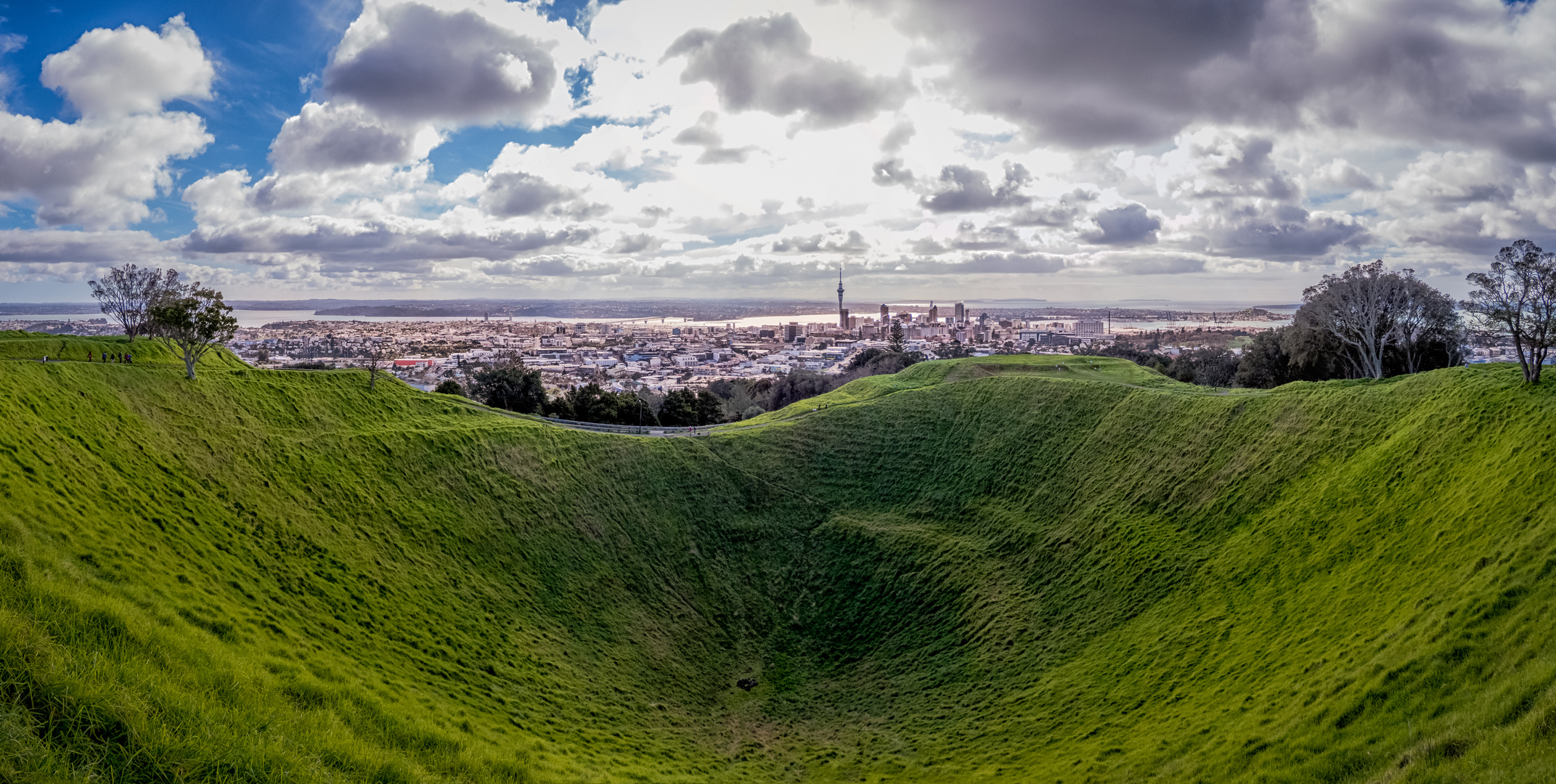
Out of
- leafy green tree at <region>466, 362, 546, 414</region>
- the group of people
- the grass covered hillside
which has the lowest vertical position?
the grass covered hillside

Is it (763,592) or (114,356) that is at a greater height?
(114,356)

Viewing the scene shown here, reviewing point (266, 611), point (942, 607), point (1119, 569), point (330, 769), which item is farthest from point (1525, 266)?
point (266, 611)

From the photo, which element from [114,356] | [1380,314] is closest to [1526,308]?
[1380,314]

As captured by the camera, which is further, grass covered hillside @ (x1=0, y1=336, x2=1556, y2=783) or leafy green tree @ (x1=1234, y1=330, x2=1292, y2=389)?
leafy green tree @ (x1=1234, y1=330, x2=1292, y2=389)

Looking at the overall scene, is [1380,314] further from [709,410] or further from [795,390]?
[795,390]

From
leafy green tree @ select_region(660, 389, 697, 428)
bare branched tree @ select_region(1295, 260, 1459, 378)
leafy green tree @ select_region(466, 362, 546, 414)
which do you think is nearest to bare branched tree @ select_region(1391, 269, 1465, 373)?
bare branched tree @ select_region(1295, 260, 1459, 378)

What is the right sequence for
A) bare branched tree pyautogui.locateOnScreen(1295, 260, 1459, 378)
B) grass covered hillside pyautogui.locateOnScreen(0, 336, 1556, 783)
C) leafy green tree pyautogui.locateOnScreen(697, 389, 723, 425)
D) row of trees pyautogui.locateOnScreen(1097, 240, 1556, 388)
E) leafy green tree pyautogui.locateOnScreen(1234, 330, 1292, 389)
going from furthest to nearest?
leafy green tree pyautogui.locateOnScreen(697, 389, 723, 425), leafy green tree pyautogui.locateOnScreen(1234, 330, 1292, 389), bare branched tree pyautogui.locateOnScreen(1295, 260, 1459, 378), row of trees pyautogui.locateOnScreen(1097, 240, 1556, 388), grass covered hillside pyautogui.locateOnScreen(0, 336, 1556, 783)

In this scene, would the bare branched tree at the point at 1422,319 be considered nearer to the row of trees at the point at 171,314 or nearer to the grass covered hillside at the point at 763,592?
the grass covered hillside at the point at 763,592

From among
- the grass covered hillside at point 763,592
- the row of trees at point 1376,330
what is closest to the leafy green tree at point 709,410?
the grass covered hillside at point 763,592

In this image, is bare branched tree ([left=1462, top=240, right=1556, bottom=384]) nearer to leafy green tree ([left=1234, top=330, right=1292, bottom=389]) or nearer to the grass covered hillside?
the grass covered hillside
